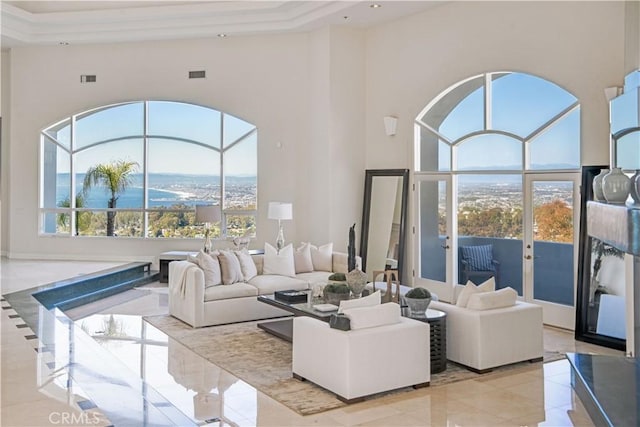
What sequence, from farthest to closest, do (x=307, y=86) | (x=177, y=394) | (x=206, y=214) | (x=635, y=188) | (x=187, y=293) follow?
(x=307, y=86) → (x=206, y=214) → (x=187, y=293) → (x=177, y=394) → (x=635, y=188)

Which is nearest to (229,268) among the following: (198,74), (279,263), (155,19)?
(279,263)

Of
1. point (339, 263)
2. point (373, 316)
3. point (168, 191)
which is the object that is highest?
point (168, 191)

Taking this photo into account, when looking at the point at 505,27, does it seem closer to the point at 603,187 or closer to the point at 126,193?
the point at 603,187

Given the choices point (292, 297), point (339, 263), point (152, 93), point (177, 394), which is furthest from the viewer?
point (152, 93)

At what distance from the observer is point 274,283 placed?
8055 millimetres

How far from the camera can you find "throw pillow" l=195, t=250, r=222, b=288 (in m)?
7.67

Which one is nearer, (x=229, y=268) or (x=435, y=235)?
(x=229, y=268)

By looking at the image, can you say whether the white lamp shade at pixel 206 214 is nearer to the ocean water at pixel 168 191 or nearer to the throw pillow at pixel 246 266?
the ocean water at pixel 168 191

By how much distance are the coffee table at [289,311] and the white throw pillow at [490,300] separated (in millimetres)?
1427

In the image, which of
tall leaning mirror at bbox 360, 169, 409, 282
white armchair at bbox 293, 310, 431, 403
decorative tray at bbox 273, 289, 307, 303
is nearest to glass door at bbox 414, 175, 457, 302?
tall leaning mirror at bbox 360, 169, 409, 282

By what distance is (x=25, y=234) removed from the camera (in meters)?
12.2

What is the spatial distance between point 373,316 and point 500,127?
4.64m

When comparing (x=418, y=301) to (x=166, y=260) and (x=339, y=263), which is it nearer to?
(x=339, y=263)

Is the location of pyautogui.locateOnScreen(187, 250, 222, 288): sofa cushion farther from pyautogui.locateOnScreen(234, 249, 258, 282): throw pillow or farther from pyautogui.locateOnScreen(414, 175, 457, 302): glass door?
pyautogui.locateOnScreen(414, 175, 457, 302): glass door
